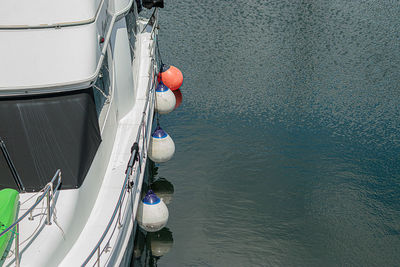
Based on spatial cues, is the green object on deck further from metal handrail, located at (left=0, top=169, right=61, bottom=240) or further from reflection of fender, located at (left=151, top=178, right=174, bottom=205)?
reflection of fender, located at (left=151, top=178, right=174, bottom=205)

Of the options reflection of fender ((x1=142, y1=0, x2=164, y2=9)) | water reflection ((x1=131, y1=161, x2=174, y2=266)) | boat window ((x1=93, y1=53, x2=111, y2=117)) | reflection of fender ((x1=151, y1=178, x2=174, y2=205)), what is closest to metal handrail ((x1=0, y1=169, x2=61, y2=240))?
boat window ((x1=93, y1=53, x2=111, y2=117))

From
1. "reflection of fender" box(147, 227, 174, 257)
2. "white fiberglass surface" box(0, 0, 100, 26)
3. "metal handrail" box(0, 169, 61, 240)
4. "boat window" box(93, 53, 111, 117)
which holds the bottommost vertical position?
"reflection of fender" box(147, 227, 174, 257)

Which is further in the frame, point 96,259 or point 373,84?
point 373,84

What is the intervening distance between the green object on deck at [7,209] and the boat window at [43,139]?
1.58 ft

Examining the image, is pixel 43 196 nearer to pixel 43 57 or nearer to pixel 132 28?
pixel 43 57

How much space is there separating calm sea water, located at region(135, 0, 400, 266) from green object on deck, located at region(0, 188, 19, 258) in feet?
12.9

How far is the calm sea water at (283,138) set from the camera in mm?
10180

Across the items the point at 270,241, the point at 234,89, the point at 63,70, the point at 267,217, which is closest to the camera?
the point at 63,70

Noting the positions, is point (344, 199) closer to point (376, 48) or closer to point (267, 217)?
point (267, 217)

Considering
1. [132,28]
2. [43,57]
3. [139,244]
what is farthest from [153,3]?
[43,57]

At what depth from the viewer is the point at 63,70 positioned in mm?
6461

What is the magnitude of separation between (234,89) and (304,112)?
2.57 metres

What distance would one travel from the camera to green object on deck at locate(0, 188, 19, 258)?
544 cm

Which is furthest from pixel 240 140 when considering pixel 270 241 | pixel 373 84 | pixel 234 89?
pixel 373 84
